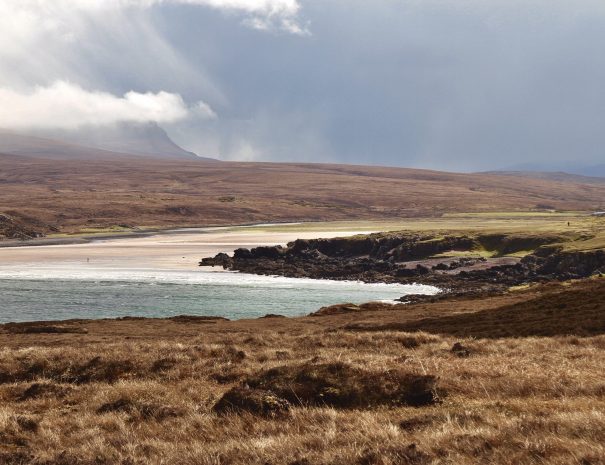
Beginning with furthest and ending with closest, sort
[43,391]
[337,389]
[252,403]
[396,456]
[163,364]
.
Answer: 1. [163,364]
2. [43,391]
3. [337,389]
4. [252,403]
5. [396,456]

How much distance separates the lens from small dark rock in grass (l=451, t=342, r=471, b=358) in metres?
20.4

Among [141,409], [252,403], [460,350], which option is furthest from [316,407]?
[460,350]

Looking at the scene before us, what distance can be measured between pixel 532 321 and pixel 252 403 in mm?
22904

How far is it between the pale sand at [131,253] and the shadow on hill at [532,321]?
56247 millimetres

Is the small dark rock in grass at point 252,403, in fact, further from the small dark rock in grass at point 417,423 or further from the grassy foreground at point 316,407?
the small dark rock in grass at point 417,423

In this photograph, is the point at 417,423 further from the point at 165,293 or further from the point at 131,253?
the point at 131,253

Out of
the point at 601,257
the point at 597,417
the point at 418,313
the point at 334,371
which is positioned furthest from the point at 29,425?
the point at 601,257

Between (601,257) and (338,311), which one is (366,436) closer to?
(338,311)

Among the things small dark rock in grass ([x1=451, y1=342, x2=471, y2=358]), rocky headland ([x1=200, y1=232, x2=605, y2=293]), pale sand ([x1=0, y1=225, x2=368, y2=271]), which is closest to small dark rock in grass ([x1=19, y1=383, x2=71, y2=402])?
small dark rock in grass ([x1=451, y1=342, x2=471, y2=358])

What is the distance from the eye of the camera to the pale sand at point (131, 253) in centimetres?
9312

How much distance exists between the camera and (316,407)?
1230 centimetres

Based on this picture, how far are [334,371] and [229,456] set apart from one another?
528 centimetres

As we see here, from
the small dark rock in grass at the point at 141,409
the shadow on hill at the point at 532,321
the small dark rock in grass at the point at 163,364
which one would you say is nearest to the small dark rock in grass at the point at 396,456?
the small dark rock in grass at the point at 141,409

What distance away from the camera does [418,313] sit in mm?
43406
